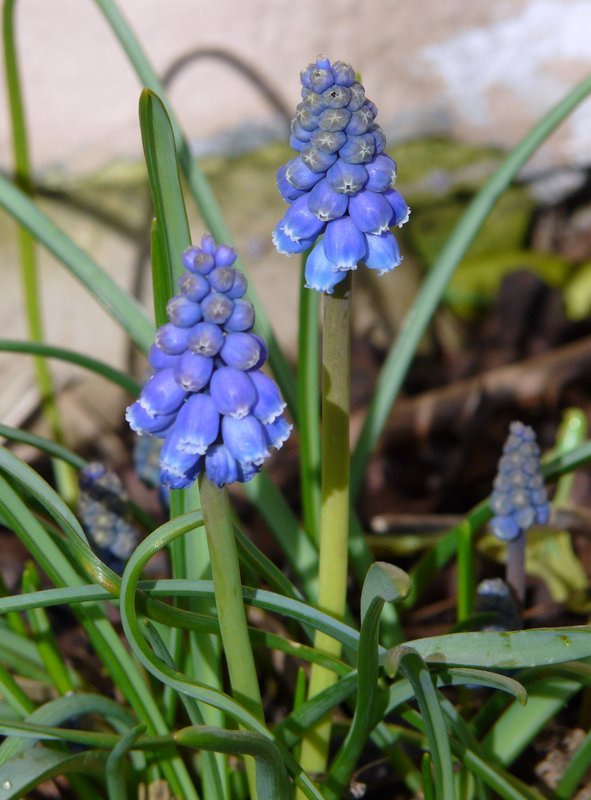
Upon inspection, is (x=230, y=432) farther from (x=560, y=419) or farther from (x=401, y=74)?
(x=401, y=74)

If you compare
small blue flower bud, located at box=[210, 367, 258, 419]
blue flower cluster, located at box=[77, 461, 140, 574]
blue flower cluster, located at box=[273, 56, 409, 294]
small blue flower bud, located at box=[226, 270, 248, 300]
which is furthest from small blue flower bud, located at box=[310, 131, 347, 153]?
blue flower cluster, located at box=[77, 461, 140, 574]

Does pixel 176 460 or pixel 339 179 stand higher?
pixel 339 179

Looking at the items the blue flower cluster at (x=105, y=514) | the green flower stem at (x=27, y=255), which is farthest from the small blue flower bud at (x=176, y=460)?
the green flower stem at (x=27, y=255)

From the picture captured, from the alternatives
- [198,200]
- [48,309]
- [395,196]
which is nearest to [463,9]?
[48,309]

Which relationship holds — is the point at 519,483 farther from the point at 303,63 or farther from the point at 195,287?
the point at 303,63

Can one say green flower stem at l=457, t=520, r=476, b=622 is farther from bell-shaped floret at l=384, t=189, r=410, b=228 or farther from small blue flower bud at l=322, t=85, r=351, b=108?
small blue flower bud at l=322, t=85, r=351, b=108

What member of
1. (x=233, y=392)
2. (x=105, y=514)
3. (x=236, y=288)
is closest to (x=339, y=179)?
(x=236, y=288)
